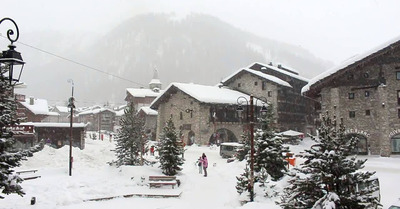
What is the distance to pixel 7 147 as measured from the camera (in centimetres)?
1031

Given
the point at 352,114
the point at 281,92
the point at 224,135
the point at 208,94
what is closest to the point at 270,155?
the point at 352,114

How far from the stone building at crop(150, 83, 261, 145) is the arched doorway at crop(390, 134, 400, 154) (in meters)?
16.8

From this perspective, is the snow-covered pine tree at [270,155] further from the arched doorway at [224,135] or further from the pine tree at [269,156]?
the arched doorway at [224,135]

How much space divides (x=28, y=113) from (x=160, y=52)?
14747cm

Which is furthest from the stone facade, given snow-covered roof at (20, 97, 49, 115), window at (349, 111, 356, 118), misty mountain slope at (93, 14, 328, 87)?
misty mountain slope at (93, 14, 328, 87)

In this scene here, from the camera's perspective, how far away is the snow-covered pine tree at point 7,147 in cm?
979

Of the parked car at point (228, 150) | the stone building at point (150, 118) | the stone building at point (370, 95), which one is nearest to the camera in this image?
the stone building at point (370, 95)

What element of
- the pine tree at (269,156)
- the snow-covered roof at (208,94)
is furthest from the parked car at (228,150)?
the pine tree at (269,156)

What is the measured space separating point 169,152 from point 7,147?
38.7 feet

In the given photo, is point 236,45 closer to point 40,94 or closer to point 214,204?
point 40,94

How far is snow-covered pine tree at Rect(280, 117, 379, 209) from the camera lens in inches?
289

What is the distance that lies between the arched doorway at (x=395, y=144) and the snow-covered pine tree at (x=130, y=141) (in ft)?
67.0

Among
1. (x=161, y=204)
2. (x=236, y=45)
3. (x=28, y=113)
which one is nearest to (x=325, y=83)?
(x=161, y=204)

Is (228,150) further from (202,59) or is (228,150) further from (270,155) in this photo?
(202,59)
